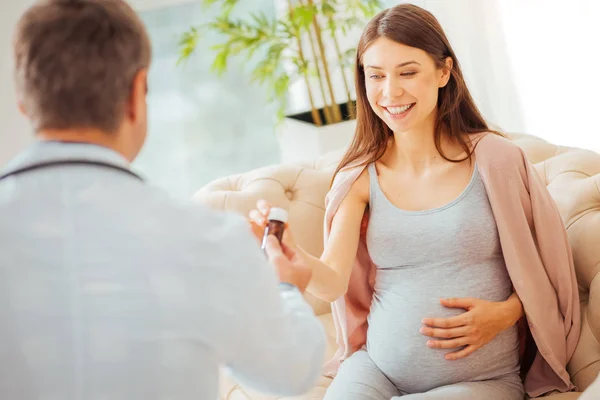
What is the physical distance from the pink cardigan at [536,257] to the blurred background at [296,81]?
83cm

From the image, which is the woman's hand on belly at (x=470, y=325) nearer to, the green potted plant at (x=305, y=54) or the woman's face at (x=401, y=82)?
the woman's face at (x=401, y=82)

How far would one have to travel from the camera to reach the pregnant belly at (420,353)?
1.47 metres

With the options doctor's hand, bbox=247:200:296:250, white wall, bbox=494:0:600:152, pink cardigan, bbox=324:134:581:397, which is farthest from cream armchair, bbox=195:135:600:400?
doctor's hand, bbox=247:200:296:250

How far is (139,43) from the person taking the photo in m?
0.87

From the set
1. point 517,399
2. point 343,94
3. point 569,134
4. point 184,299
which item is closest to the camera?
point 184,299

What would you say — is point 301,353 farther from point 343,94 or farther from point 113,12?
point 343,94

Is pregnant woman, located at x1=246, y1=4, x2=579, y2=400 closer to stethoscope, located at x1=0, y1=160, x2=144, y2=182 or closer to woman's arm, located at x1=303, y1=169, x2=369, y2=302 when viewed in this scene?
woman's arm, located at x1=303, y1=169, x2=369, y2=302

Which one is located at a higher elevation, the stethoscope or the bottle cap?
the stethoscope

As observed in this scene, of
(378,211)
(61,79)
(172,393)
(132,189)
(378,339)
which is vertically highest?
(61,79)

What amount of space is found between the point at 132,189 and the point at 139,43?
0.64 ft

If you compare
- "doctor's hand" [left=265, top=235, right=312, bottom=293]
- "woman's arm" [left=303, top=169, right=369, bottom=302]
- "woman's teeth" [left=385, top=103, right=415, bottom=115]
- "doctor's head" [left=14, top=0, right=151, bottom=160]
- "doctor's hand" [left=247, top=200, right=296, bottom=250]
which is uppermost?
"doctor's head" [left=14, top=0, right=151, bottom=160]

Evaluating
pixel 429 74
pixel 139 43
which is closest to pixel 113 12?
pixel 139 43

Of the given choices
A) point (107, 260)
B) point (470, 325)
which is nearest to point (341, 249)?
point (470, 325)

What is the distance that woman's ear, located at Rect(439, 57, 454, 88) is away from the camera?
1618 mm
